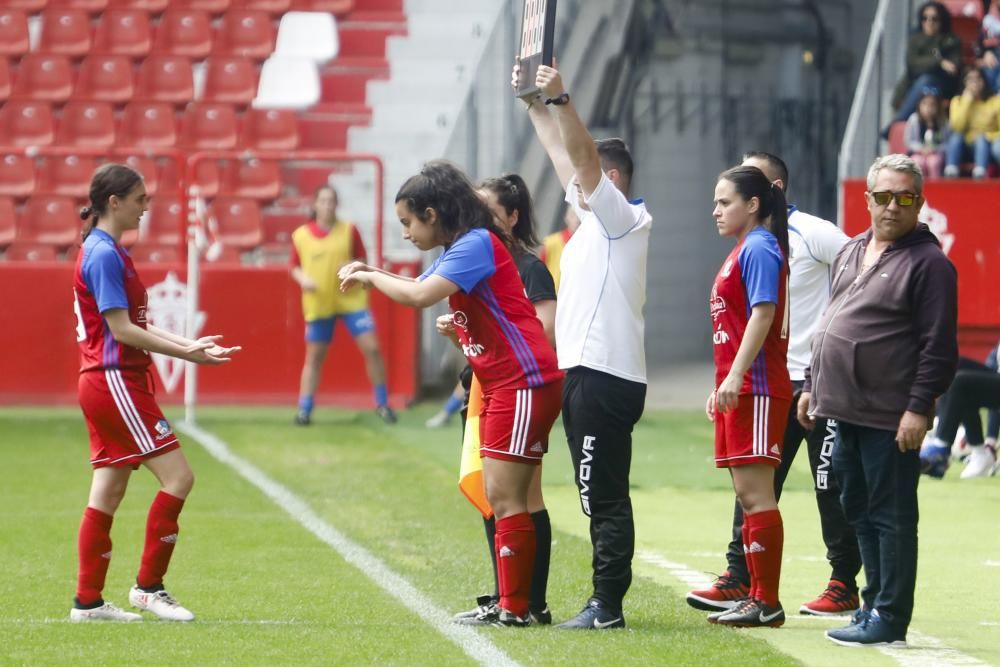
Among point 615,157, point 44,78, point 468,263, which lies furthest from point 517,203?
point 44,78

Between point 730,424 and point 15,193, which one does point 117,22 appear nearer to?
point 15,193

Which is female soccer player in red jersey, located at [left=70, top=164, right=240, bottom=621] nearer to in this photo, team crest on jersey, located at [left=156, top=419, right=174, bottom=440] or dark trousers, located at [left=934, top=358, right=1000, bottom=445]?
team crest on jersey, located at [left=156, top=419, right=174, bottom=440]

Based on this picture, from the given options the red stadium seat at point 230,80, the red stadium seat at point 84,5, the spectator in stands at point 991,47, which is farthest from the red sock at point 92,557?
the red stadium seat at point 84,5

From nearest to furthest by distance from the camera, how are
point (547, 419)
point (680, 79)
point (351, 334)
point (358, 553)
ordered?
point (547, 419) < point (358, 553) < point (351, 334) < point (680, 79)

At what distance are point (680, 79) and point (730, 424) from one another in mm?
12907

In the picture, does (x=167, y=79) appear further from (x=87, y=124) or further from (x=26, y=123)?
(x=26, y=123)

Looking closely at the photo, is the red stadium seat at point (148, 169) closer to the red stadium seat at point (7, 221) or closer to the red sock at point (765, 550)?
the red stadium seat at point (7, 221)

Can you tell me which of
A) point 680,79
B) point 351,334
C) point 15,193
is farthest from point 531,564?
point 680,79

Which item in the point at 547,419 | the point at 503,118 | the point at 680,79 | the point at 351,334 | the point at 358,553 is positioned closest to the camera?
the point at 547,419

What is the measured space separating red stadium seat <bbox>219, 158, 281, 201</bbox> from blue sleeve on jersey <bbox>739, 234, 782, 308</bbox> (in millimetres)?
11219

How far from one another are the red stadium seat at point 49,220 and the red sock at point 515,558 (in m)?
10.9

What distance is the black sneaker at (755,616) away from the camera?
651 centimetres

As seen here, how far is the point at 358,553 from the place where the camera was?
8.34m

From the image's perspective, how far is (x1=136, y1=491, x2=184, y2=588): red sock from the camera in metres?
6.56
